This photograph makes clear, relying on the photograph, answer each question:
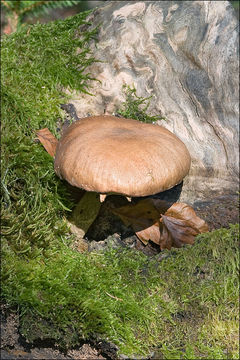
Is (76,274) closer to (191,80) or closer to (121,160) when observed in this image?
(121,160)

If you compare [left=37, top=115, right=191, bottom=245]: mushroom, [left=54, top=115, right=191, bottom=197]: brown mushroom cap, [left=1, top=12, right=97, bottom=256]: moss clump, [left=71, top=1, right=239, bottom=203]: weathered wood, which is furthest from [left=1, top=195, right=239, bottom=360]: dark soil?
[left=54, top=115, right=191, bottom=197]: brown mushroom cap

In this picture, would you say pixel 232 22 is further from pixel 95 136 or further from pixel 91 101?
pixel 95 136

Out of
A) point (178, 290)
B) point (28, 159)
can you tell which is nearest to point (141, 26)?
point (28, 159)

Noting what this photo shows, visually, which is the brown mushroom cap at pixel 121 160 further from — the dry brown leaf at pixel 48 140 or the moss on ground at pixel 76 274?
the moss on ground at pixel 76 274

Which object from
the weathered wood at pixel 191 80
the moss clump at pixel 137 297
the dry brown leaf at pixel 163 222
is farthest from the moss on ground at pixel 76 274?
the weathered wood at pixel 191 80

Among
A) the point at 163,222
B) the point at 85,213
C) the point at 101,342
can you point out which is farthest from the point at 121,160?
the point at 101,342

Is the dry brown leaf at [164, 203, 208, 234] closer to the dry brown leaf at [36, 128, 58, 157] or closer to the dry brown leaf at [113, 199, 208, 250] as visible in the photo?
the dry brown leaf at [113, 199, 208, 250]
